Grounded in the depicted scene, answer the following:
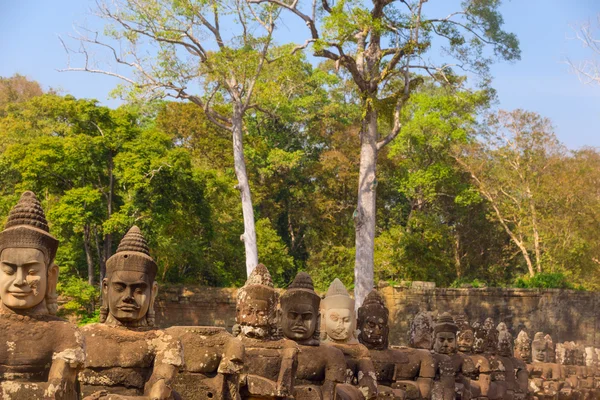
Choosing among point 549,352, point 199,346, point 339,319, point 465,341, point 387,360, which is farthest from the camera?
point 549,352

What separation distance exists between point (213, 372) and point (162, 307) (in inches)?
739

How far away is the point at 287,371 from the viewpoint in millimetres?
7617

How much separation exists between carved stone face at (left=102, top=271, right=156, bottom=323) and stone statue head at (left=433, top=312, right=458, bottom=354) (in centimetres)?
637

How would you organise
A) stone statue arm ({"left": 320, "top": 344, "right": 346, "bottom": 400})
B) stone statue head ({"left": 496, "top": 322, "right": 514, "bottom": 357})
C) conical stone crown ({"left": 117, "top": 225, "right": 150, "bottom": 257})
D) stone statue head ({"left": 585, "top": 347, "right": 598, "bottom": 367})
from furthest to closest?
stone statue head ({"left": 585, "top": 347, "right": 598, "bottom": 367}), stone statue head ({"left": 496, "top": 322, "right": 514, "bottom": 357}), stone statue arm ({"left": 320, "top": 344, "right": 346, "bottom": 400}), conical stone crown ({"left": 117, "top": 225, "right": 150, "bottom": 257})

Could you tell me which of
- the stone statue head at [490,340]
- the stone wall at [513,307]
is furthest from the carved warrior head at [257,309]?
the stone wall at [513,307]

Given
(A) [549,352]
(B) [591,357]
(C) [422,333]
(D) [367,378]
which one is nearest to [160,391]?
(D) [367,378]

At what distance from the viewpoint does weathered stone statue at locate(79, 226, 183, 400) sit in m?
6.46

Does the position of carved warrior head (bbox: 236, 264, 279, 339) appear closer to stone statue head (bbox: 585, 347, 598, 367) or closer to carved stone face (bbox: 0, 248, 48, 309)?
carved stone face (bbox: 0, 248, 48, 309)

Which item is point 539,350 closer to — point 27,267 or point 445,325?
point 445,325

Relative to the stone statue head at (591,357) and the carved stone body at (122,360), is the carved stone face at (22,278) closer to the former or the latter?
the carved stone body at (122,360)

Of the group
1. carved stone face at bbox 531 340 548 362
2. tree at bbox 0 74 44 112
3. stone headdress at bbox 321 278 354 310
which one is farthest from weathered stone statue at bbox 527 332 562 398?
tree at bbox 0 74 44 112

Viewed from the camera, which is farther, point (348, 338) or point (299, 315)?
point (348, 338)

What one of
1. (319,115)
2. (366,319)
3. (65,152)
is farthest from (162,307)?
(366,319)

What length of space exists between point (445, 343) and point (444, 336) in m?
0.09
